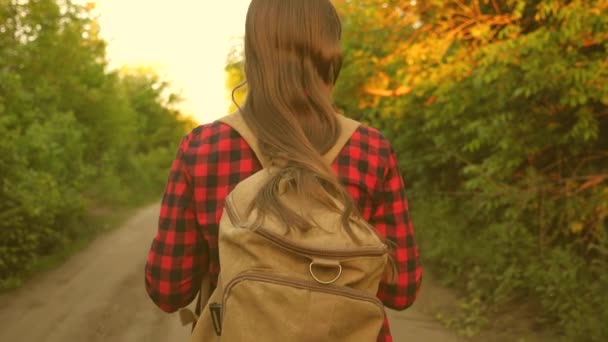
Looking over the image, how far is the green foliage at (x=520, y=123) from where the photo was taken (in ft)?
16.3

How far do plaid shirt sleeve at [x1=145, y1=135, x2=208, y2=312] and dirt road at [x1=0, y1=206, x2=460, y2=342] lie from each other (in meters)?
3.83

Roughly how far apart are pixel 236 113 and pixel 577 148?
4976 mm

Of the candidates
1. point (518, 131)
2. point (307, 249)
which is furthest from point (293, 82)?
point (518, 131)

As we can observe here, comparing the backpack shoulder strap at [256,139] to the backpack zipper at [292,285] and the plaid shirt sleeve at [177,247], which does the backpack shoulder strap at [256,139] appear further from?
the backpack zipper at [292,285]

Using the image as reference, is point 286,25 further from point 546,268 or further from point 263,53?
point 546,268

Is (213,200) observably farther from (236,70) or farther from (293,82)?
(236,70)

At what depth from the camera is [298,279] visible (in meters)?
1.32

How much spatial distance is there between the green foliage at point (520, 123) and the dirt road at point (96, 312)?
898 millimetres

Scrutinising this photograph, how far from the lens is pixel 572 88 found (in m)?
4.97

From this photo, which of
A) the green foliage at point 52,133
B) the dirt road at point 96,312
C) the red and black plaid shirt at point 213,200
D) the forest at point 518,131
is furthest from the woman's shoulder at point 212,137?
the green foliage at point 52,133

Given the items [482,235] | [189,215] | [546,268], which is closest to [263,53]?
[189,215]

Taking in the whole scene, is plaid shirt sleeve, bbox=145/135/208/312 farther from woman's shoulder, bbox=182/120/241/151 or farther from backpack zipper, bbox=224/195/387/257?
backpack zipper, bbox=224/195/387/257

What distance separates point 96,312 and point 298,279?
541 cm

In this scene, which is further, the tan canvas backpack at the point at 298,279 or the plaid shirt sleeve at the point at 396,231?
the plaid shirt sleeve at the point at 396,231
